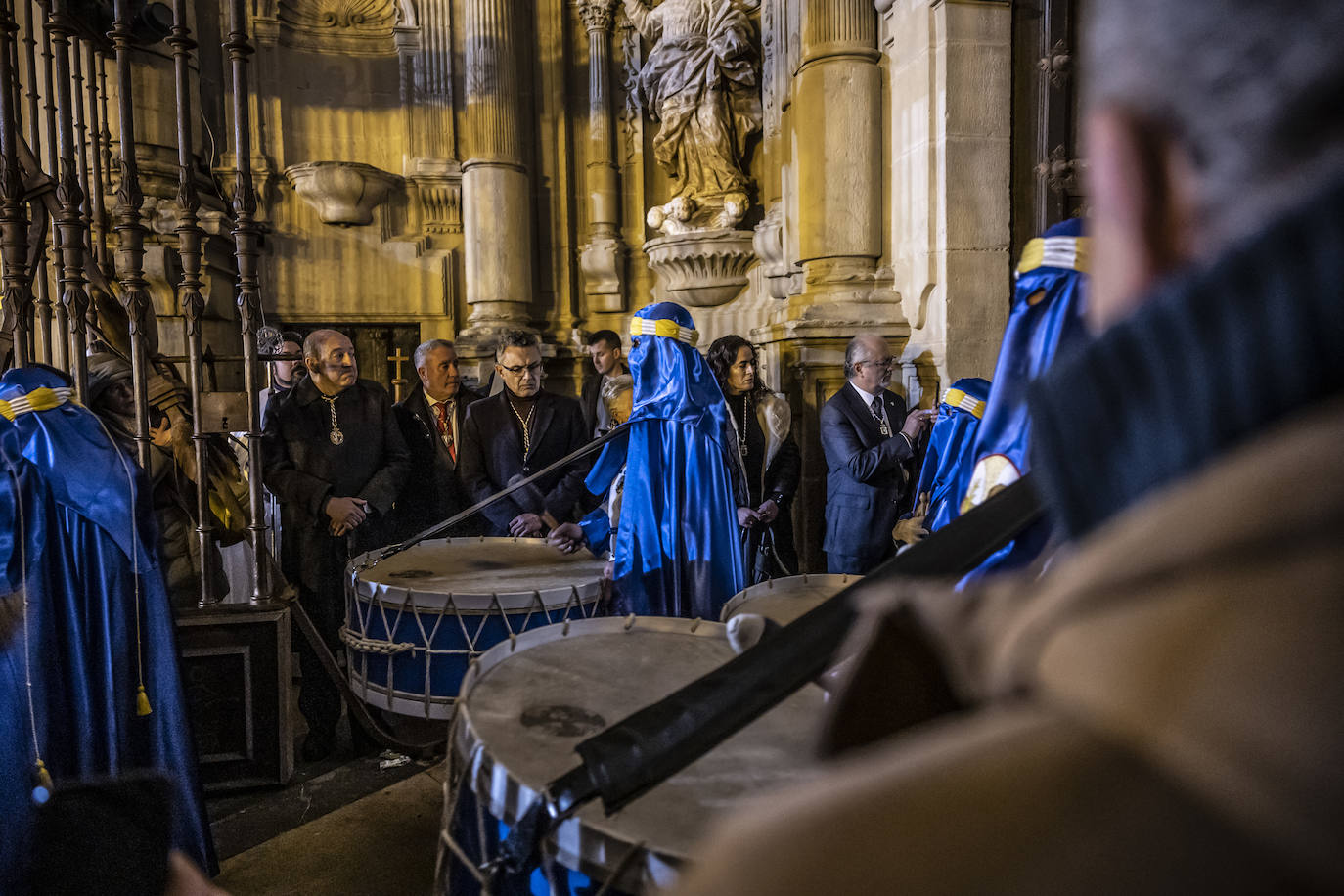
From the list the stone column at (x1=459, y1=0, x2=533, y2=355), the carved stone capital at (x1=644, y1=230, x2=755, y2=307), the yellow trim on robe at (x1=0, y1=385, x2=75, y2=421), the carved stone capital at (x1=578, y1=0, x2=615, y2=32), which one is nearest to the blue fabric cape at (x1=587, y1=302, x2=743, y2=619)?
the yellow trim on robe at (x1=0, y1=385, x2=75, y2=421)

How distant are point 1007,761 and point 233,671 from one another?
11.1 ft

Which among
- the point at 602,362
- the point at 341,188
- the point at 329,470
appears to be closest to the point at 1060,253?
the point at 329,470

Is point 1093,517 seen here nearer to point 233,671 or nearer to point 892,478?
point 233,671

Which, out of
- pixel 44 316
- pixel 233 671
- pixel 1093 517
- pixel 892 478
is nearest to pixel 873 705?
pixel 1093 517

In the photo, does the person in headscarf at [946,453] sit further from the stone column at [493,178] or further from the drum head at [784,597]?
the stone column at [493,178]

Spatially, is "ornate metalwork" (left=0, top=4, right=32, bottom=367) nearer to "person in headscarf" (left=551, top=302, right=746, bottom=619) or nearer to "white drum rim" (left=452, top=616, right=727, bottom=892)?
"person in headscarf" (left=551, top=302, right=746, bottom=619)

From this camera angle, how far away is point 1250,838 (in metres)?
0.30

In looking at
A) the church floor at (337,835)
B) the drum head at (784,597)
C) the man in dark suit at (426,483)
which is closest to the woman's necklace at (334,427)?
the man in dark suit at (426,483)

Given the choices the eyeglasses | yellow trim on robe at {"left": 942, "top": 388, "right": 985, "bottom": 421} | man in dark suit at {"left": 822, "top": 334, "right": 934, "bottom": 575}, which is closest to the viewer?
yellow trim on robe at {"left": 942, "top": 388, "right": 985, "bottom": 421}

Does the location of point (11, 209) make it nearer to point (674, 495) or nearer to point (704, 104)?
point (674, 495)

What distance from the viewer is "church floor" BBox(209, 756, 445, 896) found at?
2.59m

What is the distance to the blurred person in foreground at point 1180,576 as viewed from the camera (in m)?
0.29

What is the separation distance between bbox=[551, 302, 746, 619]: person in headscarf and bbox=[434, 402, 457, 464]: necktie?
177 cm

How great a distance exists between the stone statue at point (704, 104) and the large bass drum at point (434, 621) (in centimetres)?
505
